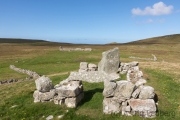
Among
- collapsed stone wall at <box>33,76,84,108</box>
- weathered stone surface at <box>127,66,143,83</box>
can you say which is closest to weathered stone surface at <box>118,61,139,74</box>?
weathered stone surface at <box>127,66,143,83</box>

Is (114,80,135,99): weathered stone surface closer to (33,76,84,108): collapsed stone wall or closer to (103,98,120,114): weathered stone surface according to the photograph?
(103,98,120,114): weathered stone surface

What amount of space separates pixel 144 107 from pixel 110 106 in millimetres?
2419

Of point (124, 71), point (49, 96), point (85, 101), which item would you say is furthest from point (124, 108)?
point (124, 71)

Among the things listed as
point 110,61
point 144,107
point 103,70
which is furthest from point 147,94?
point 110,61

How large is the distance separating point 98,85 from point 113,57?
624 cm

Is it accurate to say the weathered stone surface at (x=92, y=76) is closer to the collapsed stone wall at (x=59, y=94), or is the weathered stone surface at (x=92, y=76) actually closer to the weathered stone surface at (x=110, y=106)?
the collapsed stone wall at (x=59, y=94)

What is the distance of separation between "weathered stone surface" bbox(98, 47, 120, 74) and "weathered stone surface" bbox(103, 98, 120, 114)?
35.6 feet

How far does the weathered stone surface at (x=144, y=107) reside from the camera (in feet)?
39.9

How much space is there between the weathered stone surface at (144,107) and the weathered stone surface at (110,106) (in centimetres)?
103

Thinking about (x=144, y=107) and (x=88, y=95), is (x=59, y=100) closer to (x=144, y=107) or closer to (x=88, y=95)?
(x=88, y=95)

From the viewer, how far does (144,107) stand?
40.5ft

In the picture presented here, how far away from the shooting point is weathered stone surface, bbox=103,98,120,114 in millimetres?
13133

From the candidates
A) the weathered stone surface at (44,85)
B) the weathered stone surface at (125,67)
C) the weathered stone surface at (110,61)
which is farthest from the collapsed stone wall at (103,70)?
the weathered stone surface at (44,85)

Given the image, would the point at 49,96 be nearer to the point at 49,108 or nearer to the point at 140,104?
the point at 49,108
